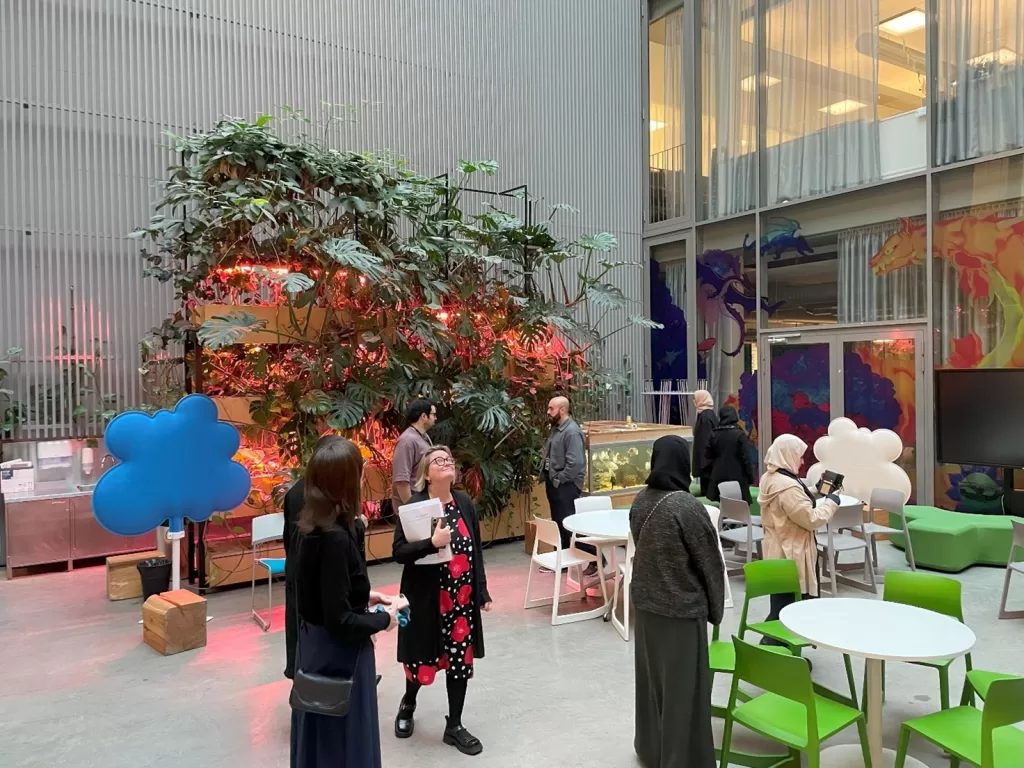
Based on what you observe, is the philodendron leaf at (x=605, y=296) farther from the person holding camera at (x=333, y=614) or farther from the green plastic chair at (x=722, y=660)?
the person holding camera at (x=333, y=614)

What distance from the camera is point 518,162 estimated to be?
10.6 m

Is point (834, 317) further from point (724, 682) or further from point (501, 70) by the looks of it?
point (724, 682)

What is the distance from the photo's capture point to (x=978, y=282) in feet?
26.3

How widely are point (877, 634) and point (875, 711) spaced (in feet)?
1.19

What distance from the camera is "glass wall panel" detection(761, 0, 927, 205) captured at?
28.7ft

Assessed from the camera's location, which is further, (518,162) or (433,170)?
(518,162)

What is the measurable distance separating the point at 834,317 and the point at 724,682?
6370 millimetres

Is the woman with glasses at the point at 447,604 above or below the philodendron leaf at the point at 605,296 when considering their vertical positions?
below

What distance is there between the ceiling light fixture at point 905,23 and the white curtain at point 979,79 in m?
0.24

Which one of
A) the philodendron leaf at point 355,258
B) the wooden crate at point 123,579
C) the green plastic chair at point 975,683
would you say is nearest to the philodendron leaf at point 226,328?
the philodendron leaf at point 355,258

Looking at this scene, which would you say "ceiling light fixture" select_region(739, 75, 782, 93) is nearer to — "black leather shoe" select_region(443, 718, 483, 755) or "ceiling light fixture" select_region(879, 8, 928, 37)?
"ceiling light fixture" select_region(879, 8, 928, 37)

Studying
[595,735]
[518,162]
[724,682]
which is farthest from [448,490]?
[518,162]

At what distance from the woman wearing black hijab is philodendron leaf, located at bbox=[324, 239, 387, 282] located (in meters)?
3.91

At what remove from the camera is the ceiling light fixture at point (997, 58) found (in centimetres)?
780
